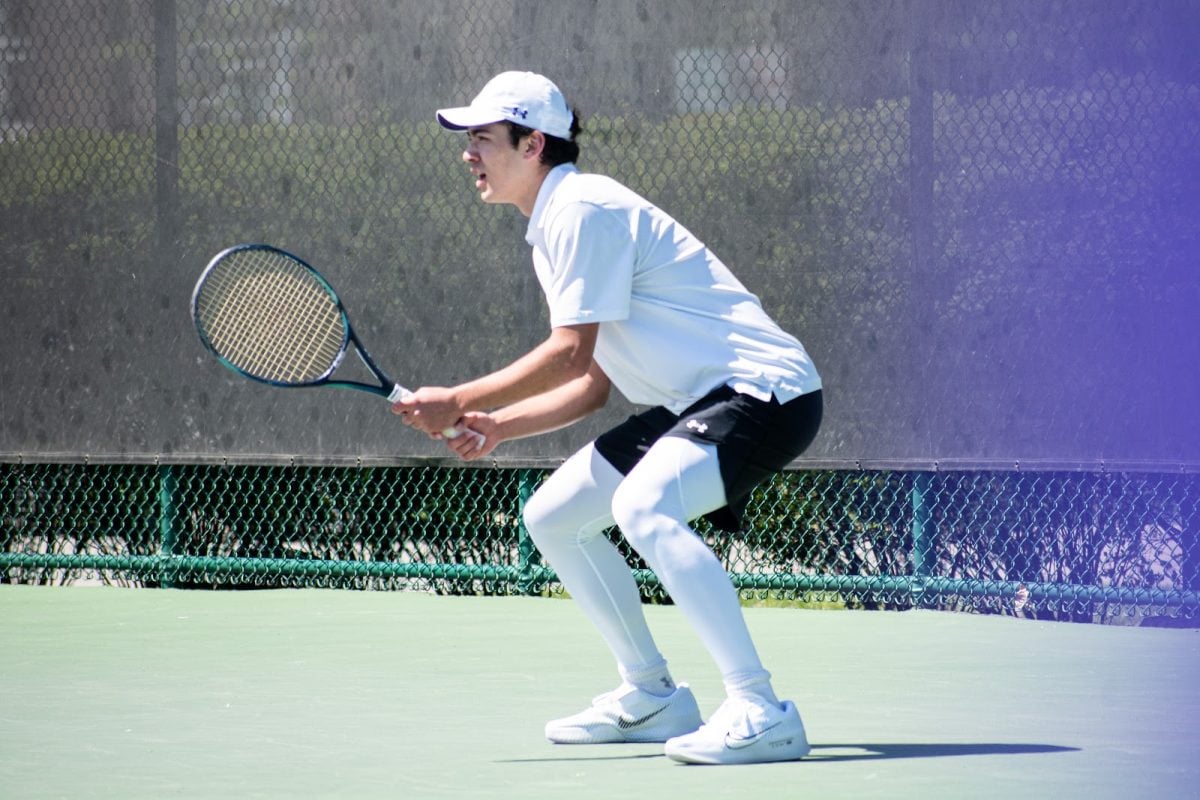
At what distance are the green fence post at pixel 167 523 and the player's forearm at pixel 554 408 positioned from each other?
3.80 meters

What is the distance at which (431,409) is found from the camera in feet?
12.8

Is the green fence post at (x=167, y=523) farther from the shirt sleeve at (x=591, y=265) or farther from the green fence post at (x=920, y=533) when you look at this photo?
the shirt sleeve at (x=591, y=265)

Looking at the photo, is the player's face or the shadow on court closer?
the shadow on court

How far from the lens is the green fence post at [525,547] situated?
7.28 metres

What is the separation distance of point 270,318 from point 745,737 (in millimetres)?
1608

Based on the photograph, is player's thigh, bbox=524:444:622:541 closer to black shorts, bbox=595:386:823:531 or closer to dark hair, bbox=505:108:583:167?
black shorts, bbox=595:386:823:531

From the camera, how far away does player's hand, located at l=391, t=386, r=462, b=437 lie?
3910 millimetres

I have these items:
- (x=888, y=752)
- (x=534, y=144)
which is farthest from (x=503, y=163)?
(x=888, y=752)

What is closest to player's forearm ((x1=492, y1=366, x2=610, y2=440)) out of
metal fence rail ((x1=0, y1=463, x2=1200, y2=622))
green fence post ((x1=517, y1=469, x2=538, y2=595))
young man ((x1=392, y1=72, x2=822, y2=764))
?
young man ((x1=392, y1=72, x2=822, y2=764))

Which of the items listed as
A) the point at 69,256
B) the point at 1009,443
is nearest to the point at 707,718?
the point at 1009,443

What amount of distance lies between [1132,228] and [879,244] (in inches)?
31.1

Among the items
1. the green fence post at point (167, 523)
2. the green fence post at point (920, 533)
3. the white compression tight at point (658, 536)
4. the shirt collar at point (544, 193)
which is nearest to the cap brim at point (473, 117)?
the shirt collar at point (544, 193)

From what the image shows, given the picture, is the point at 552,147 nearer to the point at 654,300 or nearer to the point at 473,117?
the point at 473,117

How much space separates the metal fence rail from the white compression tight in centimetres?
270
